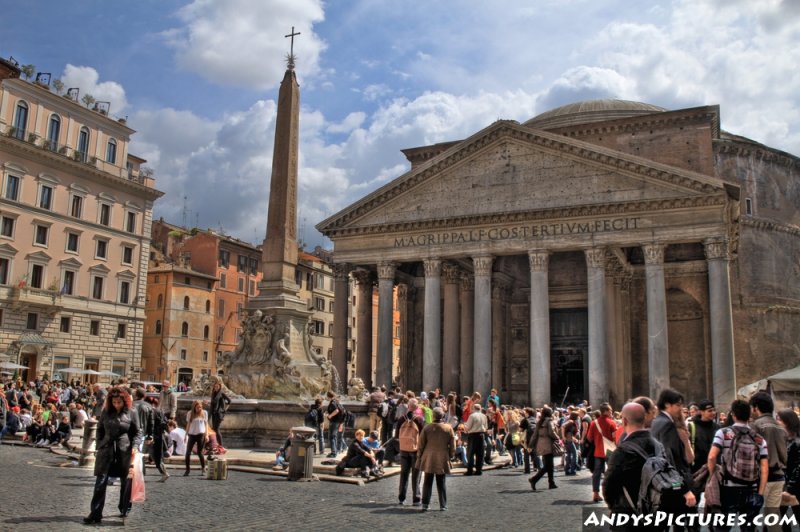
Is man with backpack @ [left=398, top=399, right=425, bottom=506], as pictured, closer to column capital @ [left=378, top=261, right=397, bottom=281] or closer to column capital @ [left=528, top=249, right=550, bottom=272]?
column capital @ [left=528, top=249, right=550, bottom=272]

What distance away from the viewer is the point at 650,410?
5414mm

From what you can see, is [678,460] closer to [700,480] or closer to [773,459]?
[700,480]

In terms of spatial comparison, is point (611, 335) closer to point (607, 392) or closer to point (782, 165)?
point (607, 392)

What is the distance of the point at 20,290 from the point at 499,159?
21090 mm

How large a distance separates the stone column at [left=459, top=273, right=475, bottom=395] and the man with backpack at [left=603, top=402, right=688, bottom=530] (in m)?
27.1

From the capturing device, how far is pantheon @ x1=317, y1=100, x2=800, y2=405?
26.0 meters

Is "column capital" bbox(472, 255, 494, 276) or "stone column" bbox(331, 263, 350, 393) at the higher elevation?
"column capital" bbox(472, 255, 494, 276)

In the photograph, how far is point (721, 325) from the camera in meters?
24.7

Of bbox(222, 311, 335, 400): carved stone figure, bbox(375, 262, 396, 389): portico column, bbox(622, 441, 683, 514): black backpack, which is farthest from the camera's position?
bbox(375, 262, 396, 389): portico column

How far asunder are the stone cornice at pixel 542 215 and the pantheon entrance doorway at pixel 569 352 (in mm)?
7068

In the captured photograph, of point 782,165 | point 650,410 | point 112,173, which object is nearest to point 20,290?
point 112,173

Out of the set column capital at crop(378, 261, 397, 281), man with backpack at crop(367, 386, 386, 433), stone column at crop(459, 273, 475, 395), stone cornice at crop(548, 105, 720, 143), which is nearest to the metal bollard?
man with backpack at crop(367, 386, 386, 433)

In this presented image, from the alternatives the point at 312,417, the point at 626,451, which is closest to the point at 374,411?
the point at 312,417

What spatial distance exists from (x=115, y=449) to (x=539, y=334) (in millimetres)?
21719
